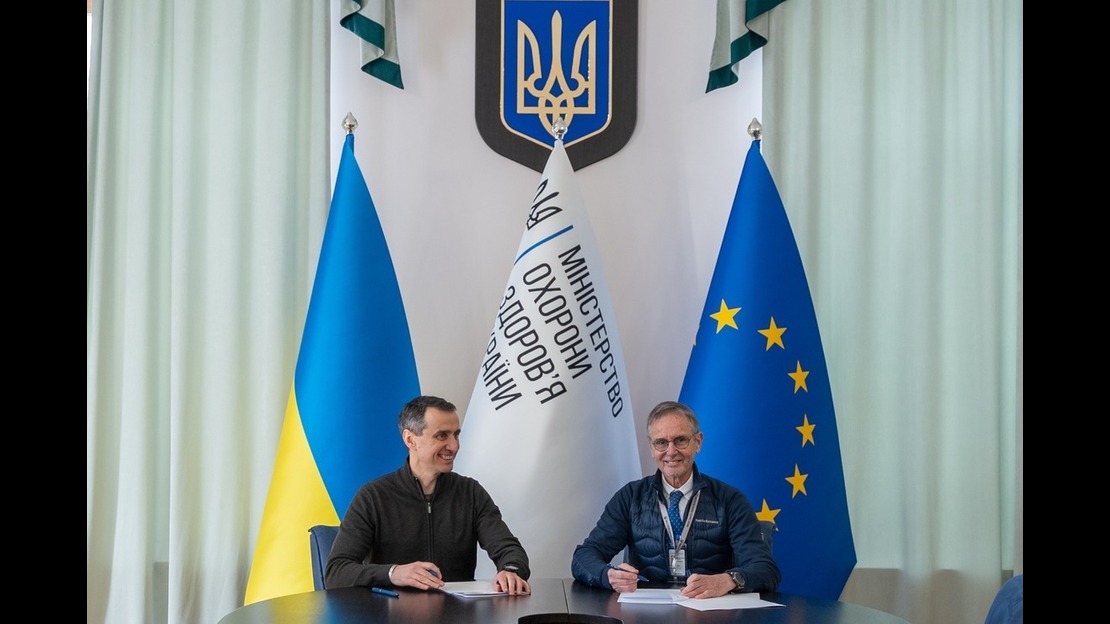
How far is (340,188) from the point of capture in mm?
3691

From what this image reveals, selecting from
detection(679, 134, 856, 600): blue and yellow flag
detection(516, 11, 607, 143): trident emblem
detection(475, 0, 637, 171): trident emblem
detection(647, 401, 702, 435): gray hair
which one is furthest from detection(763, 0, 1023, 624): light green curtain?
detection(647, 401, 702, 435): gray hair

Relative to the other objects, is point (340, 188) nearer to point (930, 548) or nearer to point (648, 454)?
point (648, 454)

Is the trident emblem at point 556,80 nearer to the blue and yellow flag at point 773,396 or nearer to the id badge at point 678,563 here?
the blue and yellow flag at point 773,396

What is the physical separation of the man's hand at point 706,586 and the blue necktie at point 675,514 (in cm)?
34

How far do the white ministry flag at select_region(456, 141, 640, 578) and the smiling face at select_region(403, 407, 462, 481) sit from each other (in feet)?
1.51

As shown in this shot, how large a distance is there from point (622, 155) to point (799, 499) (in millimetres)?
1386

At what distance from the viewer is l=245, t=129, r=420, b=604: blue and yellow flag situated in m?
3.45

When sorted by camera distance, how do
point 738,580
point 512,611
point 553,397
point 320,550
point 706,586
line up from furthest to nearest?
1. point 553,397
2. point 320,550
3. point 738,580
4. point 706,586
5. point 512,611

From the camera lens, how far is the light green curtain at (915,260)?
12.5 ft


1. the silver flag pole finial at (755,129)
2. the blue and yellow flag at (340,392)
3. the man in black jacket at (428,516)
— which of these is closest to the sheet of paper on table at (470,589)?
the man in black jacket at (428,516)

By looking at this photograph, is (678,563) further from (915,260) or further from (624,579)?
(915,260)

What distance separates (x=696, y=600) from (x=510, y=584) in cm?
46

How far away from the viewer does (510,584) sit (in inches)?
105

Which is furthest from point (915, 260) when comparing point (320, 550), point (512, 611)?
point (320, 550)
